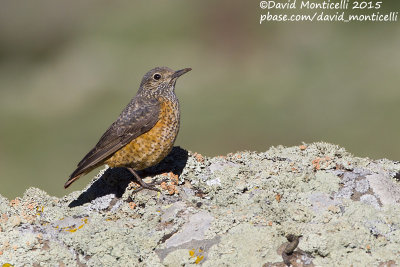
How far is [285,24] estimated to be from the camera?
24375 mm

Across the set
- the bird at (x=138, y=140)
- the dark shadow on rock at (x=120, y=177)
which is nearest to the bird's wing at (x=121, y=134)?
the bird at (x=138, y=140)

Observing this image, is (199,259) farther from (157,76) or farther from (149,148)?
(157,76)

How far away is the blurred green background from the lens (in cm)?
1797

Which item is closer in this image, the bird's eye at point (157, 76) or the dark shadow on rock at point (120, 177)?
the dark shadow on rock at point (120, 177)

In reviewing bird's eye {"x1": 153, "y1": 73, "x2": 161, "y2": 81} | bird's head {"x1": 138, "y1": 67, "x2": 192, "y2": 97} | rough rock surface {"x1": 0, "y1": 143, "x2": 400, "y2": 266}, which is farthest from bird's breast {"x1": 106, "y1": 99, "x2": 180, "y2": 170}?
bird's eye {"x1": 153, "y1": 73, "x2": 161, "y2": 81}

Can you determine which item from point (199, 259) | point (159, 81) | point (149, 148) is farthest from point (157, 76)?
point (199, 259)

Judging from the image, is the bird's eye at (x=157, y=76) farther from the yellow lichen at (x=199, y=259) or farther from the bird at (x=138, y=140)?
the yellow lichen at (x=199, y=259)

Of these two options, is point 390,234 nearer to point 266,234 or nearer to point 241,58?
point 266,234

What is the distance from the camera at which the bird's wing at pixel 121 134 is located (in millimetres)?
8609

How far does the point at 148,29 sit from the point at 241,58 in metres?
4.00

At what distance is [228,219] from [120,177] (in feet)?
8.32

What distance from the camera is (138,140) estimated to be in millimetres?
8711

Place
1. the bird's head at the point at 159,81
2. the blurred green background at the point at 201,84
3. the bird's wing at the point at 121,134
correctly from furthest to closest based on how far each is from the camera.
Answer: the blurred green background at the point at 201,84 < the bird's head at the point at 159,81 < the bird's wing at the point at 121,134

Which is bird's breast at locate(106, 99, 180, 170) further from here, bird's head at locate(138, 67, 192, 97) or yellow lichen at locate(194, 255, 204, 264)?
yellow lichen at locate(194, 255, 204, 264)
